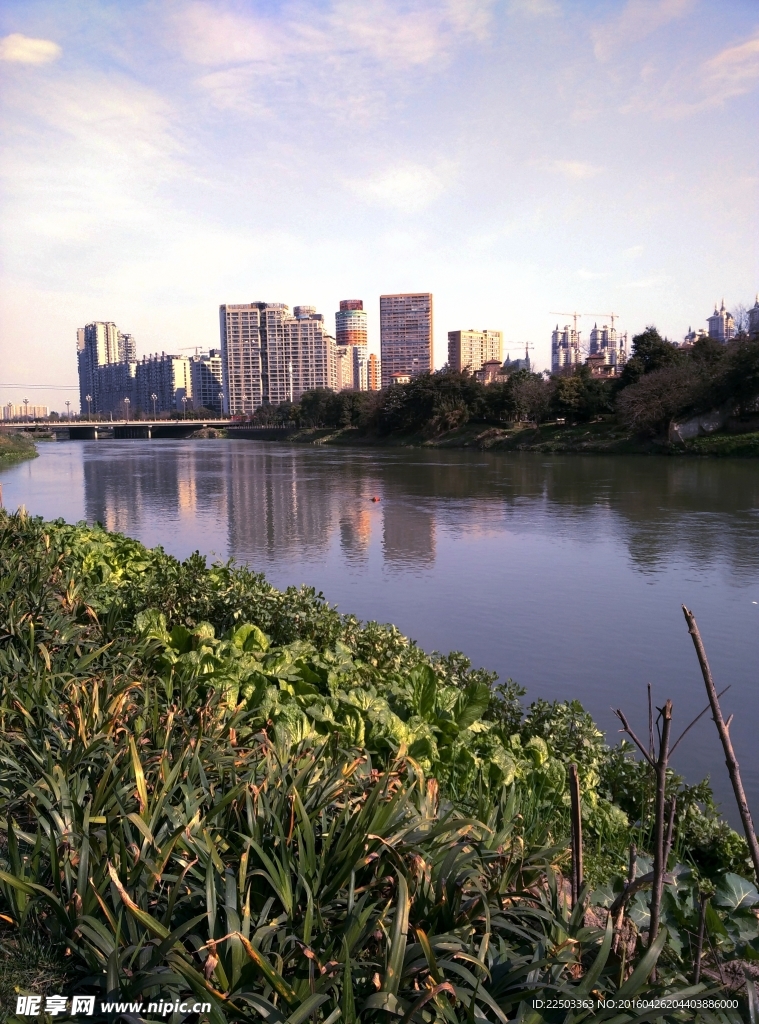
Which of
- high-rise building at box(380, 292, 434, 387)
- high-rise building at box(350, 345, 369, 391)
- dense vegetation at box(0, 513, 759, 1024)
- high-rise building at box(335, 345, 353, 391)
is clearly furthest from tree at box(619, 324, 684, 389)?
high-rise building at box(350, 345, 369, 391)

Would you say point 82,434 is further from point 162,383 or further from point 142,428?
point 162,383

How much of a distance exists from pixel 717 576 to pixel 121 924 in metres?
9.10

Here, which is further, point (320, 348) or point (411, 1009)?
point (320, 348)

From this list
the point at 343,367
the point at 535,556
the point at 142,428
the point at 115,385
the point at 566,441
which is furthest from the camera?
the point at 115,385

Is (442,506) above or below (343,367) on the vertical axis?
below

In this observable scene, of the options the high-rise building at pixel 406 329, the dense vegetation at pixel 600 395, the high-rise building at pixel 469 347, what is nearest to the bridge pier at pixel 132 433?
the dense vegetation at pixel 600 395

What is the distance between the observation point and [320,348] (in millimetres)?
116125

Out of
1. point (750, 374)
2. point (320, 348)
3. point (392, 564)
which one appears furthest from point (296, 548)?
point (320, 348)

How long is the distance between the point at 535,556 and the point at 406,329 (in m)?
124

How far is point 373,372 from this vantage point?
141750 millimetres

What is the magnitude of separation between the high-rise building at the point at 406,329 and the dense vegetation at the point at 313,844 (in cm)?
12791

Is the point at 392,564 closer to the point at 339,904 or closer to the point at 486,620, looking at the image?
the point at 486,620

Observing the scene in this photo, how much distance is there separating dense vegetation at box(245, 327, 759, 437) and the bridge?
17.2 metres

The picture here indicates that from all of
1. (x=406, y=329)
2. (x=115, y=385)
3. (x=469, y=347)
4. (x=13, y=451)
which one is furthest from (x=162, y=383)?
(x=13, y=451)
